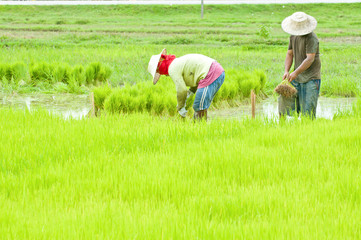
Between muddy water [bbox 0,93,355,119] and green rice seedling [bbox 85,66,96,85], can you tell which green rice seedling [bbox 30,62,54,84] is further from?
muddy water [bbox 0,93,355,119]

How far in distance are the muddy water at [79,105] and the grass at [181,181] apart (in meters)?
1.90

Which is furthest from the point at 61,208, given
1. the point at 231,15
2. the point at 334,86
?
the point at 231,15

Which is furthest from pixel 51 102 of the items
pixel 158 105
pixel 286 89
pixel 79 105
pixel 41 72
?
pixel 286 89

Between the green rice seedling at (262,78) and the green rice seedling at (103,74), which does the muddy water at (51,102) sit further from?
the green rice seedling at (262,78)

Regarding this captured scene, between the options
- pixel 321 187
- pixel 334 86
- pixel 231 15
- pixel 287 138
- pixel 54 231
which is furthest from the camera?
pixel 231 15

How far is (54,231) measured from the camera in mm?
1999

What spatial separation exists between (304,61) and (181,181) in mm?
2175

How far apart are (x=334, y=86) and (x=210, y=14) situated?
90.7ft

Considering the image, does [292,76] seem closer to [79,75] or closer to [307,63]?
[307,63]

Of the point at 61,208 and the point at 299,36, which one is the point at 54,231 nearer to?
the point at 61,208

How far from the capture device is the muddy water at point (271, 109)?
19.2ft

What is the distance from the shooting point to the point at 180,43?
622 inches

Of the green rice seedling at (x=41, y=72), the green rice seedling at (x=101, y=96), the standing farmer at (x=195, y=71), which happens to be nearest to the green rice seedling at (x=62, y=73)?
the green rice seedling at (x=41, y=72)

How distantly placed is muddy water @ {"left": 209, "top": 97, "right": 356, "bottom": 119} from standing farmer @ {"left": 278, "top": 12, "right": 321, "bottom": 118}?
4.13 ft
